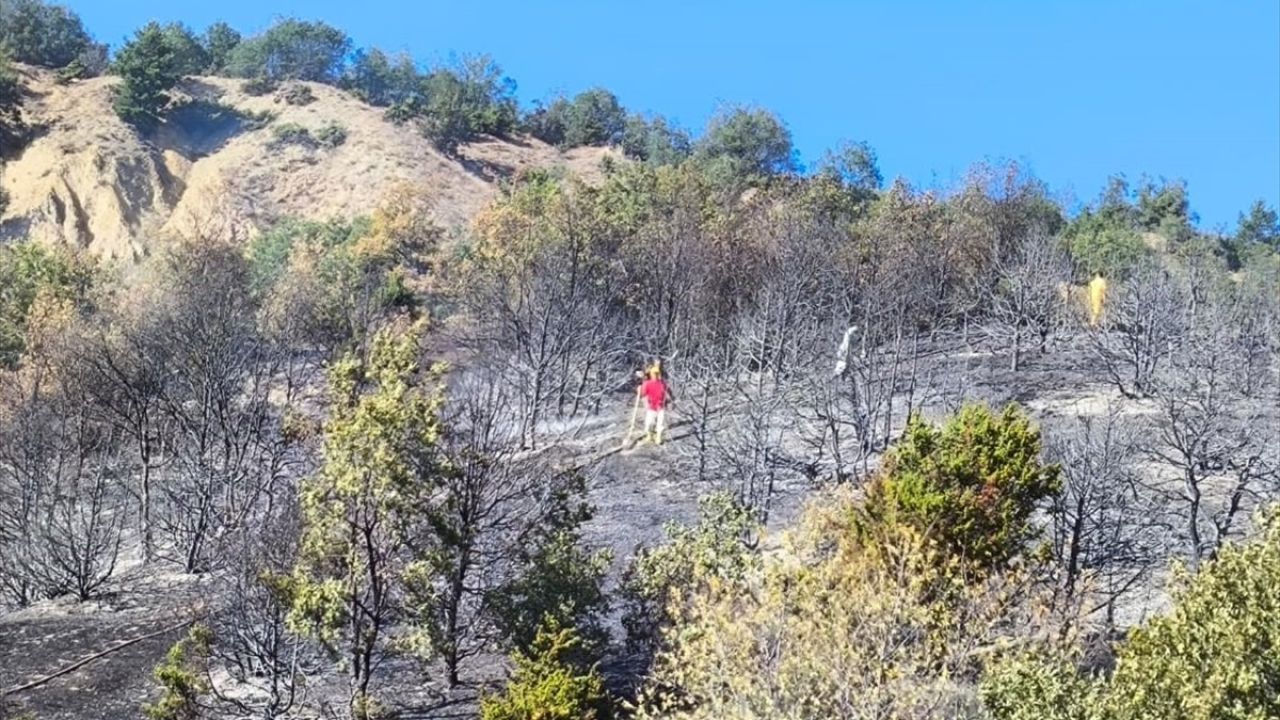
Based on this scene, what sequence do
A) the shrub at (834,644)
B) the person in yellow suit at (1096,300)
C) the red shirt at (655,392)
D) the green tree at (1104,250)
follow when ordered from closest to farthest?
1. the shrub at (834,644)
2. the red shirt at (655,392)
3. the person in yellow suit at (1096,300)
4. the green tree at (1104,250)

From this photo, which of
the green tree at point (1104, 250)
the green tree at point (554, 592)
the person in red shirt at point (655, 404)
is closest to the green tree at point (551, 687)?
the green tree at point (554, 592)

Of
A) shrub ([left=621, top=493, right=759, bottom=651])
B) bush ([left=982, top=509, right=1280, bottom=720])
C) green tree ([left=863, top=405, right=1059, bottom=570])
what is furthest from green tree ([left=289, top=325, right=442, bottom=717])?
bush ([left=982, top=509, right=1280, bottom=720])

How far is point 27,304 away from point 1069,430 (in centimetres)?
3740

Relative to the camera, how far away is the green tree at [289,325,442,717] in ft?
58.9

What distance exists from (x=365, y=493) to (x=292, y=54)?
73.1m

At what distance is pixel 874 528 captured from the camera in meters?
20.0

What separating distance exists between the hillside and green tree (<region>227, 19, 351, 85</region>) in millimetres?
3322

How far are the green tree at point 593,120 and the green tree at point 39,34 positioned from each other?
28.8 metres

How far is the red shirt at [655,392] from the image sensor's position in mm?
33969

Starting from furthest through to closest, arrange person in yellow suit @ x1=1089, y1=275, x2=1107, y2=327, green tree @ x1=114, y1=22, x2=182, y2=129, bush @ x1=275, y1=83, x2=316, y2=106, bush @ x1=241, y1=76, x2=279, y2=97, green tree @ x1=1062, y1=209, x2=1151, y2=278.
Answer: bush @ x1=241, y1=76, x2=279, y2=97 < bush @ x1=275, y1=83, x2=316, y2=106 < green tree @ x1=114, y1=22, x2=182, y2=129 < green tree @ x1=1062, y1=209, x2=1151, y2=278 < person in yellow suit @ x1=1089, y1=275, x2=1107, y2=327

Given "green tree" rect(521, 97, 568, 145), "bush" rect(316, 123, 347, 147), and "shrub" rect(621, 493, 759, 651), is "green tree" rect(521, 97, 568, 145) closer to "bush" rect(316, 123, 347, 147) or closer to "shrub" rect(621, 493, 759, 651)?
"bush" rect(316, 123, 347, 147)

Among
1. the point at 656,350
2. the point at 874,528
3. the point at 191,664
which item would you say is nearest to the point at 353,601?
the point at 191,664

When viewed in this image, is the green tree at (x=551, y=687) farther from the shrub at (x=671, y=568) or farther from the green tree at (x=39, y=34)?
the green tree at (x=39, y=34)

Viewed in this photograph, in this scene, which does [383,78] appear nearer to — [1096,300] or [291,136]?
[291,136]
